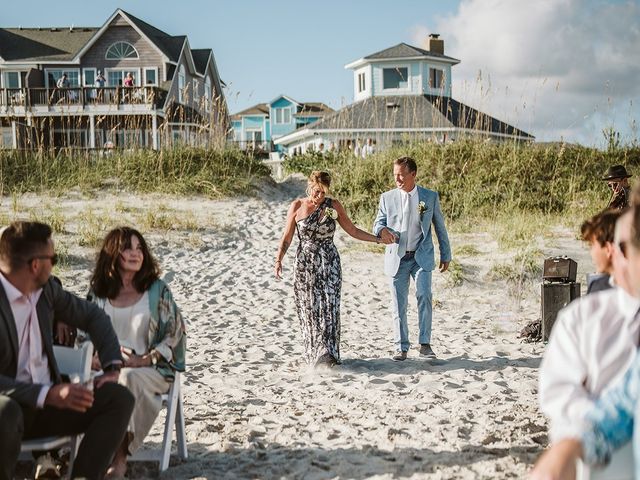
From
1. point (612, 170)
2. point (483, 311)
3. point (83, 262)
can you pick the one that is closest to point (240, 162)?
point (83, 262)

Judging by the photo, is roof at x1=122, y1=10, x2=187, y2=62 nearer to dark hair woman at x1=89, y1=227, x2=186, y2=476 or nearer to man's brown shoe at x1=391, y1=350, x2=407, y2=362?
man's brown shoe at x1=391, y1=350, x2=407, y2=362

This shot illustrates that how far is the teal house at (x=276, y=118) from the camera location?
58531mm

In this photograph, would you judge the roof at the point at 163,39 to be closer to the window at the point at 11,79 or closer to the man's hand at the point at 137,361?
the window at the point at 11,79

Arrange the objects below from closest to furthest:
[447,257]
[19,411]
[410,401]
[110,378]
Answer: [19,411] < [110,378] < [410,401] < [447,257]

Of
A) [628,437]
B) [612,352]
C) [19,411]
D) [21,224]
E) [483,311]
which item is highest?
[21,224]

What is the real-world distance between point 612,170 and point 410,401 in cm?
392

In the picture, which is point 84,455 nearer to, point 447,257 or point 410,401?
point 410,401

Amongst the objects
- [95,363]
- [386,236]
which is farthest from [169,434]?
[386,236]

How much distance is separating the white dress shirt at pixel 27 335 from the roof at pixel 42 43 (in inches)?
1360

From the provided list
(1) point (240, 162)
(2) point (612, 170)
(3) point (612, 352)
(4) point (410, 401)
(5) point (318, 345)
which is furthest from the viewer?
(1) point (240, 162)

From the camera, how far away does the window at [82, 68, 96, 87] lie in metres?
36.2

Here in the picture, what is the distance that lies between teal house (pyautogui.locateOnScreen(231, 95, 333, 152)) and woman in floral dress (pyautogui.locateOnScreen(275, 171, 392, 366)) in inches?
1831

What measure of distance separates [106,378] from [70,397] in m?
0.36

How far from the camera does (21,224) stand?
3.68 m
